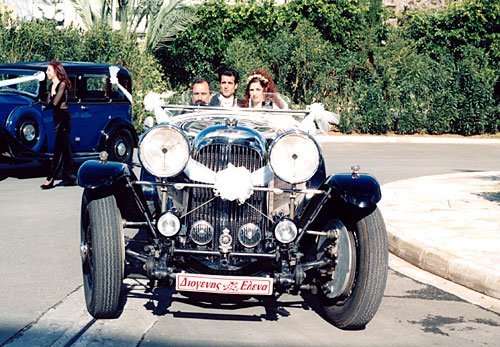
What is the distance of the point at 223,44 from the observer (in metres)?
24.9

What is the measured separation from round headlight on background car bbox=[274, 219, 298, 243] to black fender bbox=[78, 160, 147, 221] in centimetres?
93

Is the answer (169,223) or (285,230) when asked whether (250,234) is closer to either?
(285,230)

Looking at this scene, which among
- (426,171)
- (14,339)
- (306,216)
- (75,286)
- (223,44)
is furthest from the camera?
(223,44)

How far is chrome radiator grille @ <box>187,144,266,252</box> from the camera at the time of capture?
16.8ft

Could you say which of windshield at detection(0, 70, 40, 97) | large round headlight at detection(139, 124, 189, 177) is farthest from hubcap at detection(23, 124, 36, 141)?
large round headlight at detection(139, 124, 189, 177)

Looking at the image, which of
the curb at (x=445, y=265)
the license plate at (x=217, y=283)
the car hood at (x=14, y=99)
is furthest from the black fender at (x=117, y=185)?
the car hood at (x=14, y=99)

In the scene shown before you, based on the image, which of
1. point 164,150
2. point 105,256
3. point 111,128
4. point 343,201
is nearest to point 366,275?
point 343,201

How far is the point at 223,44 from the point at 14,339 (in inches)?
834

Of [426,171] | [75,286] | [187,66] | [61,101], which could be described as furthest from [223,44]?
[75,286]

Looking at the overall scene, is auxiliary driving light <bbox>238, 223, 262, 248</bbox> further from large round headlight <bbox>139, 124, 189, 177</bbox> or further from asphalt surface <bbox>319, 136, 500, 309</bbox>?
asphalt surface <bbox>319, 136, 500, 309</bbox>

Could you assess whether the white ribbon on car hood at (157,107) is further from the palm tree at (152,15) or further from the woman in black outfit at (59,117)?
the palm tree at (152,15)

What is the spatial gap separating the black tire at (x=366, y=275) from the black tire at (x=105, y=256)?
152 centimetres

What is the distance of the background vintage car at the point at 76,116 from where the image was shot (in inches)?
436

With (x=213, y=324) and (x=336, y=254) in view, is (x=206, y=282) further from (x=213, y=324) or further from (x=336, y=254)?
(x=336, y=254)
